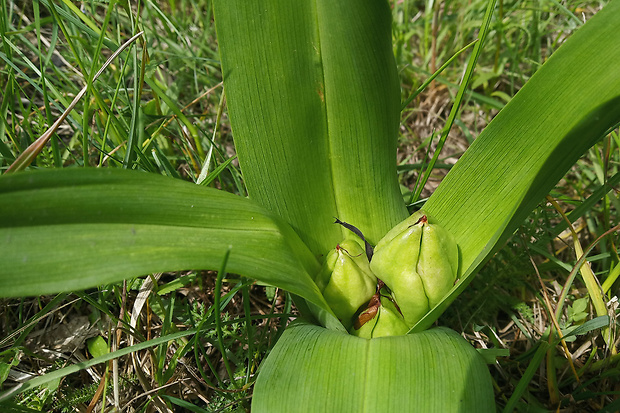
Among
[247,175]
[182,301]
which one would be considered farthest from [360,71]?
[182,301]

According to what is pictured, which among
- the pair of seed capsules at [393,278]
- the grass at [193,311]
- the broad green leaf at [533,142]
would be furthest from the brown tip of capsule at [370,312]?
the grass at [193,311]

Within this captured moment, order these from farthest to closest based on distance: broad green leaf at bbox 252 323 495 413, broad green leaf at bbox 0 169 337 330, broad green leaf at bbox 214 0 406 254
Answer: broad green leaf at bbox 214 0 406 254, broad green leaf at bbox 252 323 495 413, broad green leaf at bbox 0 169 337 330

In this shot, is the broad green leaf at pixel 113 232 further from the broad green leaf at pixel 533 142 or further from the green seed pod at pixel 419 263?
the broad green leaf at pixel 533 142

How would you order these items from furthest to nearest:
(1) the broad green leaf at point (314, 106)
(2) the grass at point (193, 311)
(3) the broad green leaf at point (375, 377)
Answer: (2) the grass at point (193, 311), (1) the broad green leaf at point (314, 106), (3) the broad green leaf at point (375, 377)

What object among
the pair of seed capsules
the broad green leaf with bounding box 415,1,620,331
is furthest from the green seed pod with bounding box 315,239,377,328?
the broad green leaf with bounding box 415,1,620,331

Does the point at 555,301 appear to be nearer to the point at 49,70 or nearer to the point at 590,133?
the point at 590,133

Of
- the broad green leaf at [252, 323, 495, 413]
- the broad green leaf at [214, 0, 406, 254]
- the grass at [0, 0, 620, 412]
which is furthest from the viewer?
the grass at [0, 0, 620, 412]

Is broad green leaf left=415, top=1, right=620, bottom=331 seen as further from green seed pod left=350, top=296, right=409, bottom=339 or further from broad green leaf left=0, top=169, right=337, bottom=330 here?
broad green leaf left=0, top=169, right=337, bottom=330
